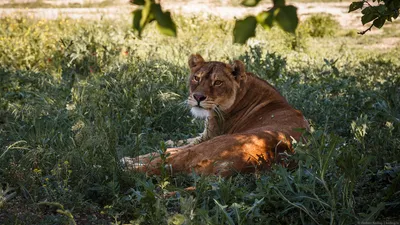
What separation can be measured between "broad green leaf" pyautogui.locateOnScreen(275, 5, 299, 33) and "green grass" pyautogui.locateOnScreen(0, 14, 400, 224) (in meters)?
1.77

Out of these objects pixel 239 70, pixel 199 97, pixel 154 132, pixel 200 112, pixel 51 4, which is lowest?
pixel 51 4

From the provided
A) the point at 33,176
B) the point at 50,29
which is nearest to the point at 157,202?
the point at 33,176

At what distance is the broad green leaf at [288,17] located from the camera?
194 centimetres

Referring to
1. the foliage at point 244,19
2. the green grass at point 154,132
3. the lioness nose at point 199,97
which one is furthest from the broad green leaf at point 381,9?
the lioness nose at point 199,97

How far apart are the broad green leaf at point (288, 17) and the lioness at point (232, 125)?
9.30ft

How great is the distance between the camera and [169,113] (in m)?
7.59

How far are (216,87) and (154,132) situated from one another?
1.09m

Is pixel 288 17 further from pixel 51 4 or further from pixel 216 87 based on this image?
pixel 51 4

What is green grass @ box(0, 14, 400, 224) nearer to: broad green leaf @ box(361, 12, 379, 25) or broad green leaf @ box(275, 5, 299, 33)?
broad green leaf @ box(361, 12, 379, 25)

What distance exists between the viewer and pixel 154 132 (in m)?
7.16

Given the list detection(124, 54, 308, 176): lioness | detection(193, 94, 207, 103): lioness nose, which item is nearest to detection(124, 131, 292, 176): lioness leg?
Answer: detection(124, 54, 308, 176): lioness

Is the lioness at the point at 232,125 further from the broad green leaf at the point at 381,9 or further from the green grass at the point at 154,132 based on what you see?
the broad green leaf at the point at 381,9

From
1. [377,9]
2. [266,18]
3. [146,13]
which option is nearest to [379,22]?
[377,9]

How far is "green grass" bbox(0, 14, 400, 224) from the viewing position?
13.3 feet
